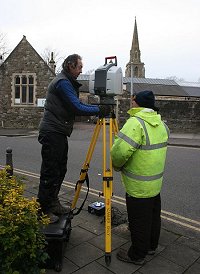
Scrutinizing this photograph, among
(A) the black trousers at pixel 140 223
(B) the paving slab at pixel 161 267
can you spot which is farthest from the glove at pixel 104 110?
(B) the paving slab at pixel 161 267

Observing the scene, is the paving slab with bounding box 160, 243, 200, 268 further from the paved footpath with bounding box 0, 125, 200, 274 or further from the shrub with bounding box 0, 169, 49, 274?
the shrub with bounding box 0, 169, 49, 274

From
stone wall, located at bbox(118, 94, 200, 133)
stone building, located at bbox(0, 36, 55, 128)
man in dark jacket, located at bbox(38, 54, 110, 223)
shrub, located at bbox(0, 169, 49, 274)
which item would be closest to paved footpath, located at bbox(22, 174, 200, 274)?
man in dark jacket, located at bbox(38, 54, 110, 223)

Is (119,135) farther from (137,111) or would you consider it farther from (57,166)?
(57,166)

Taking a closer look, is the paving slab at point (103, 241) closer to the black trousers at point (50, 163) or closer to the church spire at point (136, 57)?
the black trousers at point (50, 163)

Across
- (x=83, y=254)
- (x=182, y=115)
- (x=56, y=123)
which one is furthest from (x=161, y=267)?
(x=182, y=115)

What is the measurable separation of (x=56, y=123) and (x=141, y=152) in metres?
0.98

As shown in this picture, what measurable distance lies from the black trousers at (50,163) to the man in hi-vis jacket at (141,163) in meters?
0.63

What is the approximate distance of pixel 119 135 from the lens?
3.04 m

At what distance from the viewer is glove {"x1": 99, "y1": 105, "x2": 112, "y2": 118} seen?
327 cm

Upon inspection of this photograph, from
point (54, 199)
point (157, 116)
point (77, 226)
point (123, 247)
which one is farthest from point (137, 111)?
point (77, 226)

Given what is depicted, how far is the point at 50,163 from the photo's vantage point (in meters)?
3.25

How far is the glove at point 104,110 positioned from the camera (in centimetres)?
327

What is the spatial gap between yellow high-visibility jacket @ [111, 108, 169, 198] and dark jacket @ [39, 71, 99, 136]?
1.59ft

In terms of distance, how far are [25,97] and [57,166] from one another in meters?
19.8
